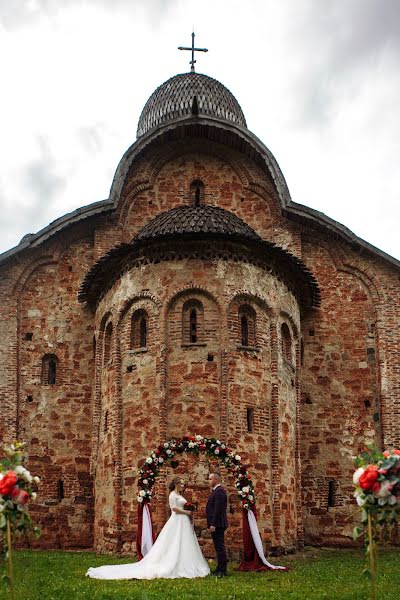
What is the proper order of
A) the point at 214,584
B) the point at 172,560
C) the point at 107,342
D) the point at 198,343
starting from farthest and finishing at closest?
the point at 107,342, the point at 198,343, the point at 172,560, the point at 214,584

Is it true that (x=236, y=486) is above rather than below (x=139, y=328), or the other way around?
below

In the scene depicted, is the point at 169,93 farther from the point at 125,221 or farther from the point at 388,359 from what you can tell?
the point at 388,359

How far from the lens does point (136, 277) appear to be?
17.1 m

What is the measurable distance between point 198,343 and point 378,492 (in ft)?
29.1

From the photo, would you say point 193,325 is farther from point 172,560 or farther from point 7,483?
point 7,483

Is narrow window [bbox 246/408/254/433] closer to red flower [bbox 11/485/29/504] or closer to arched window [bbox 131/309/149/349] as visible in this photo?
arched window [bbox 131/309/149/349]

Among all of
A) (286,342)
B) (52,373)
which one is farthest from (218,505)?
(52,373)

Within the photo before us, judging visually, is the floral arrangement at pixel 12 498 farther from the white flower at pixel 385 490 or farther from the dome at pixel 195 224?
the dome at pixel 195 224

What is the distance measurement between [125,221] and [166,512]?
8.01 m

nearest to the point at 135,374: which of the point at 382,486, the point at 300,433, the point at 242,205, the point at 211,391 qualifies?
the point at 211,391

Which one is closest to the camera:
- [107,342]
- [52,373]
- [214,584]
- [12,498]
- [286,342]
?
[12,498]

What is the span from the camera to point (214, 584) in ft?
34.4

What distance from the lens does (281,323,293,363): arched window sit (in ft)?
57.8

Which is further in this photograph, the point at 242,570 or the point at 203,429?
the point at 203,429
